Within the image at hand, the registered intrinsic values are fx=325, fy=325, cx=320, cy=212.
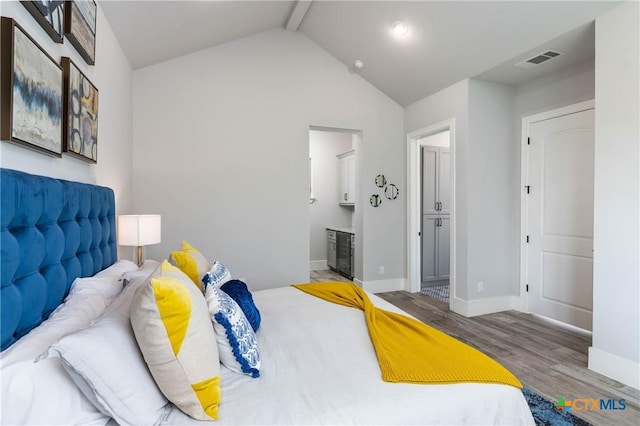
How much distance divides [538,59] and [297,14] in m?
2.56

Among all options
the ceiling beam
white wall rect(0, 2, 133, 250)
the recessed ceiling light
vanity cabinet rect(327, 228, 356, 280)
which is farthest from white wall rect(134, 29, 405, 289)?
vanity cabinet rect(327, 228, 356, 280)

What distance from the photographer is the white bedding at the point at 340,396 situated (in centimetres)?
110

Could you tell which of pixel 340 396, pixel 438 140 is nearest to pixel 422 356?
pixel 340 396

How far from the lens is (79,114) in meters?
1.80

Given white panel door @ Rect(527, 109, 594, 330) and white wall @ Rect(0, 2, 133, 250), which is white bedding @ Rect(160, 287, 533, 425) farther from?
white panel door @ Rect(527, 109, 594, 330)

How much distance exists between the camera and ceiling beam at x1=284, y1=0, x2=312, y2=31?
351 cm

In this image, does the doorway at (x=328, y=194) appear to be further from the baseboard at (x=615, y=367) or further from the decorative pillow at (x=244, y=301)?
the decorative pillow at (x=244, y=301)

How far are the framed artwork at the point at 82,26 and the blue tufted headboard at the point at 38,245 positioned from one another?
2.62 ft

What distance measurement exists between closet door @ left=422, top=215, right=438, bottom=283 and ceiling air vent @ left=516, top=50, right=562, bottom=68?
7.67ft

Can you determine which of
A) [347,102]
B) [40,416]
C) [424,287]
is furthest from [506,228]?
[40,416]

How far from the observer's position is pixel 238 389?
4.07 ft

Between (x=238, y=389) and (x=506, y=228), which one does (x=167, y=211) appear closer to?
(x=238, y=389)

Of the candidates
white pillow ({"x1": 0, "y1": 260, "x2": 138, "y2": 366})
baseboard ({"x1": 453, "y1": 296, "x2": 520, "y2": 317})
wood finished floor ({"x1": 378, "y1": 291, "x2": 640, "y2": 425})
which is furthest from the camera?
baseboard ({"x1": 453, "y1": 296, "x2": 520, "y2": 317})

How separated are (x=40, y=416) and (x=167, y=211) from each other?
9.78 feet
